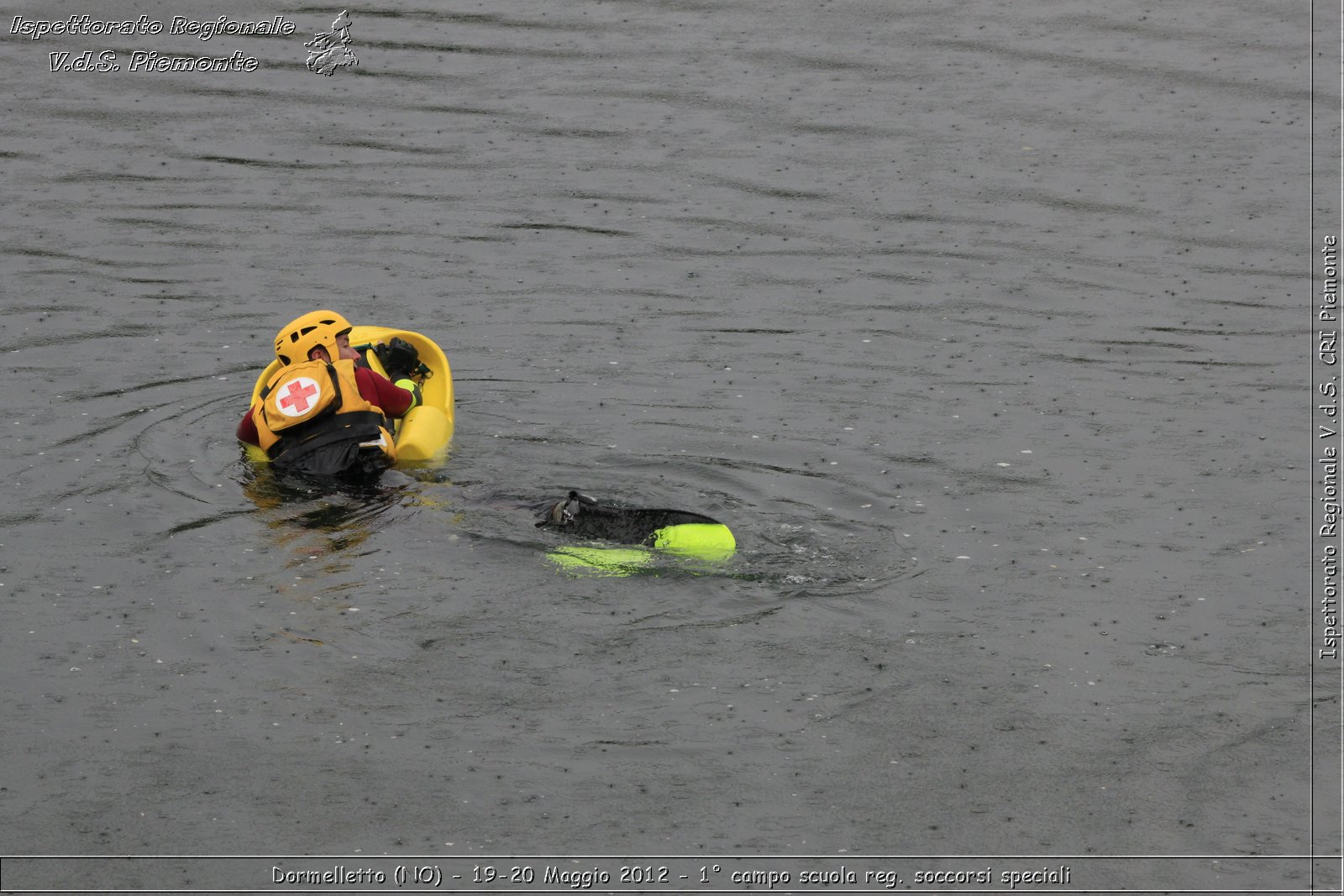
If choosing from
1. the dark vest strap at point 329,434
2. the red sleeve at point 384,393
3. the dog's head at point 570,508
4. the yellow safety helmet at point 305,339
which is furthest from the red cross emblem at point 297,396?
the dog's head at point 570,508

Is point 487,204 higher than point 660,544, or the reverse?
point 487,204

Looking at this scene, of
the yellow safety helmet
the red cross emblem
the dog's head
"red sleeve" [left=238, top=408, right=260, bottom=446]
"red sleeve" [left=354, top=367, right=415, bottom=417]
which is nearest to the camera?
the dog's head

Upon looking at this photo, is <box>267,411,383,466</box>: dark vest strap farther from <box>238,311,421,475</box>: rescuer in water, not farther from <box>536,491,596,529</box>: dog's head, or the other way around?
<box>536,491,596,529</box>: dog's head

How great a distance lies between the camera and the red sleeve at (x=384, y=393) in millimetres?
11438

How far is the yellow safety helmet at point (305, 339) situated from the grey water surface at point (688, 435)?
0.91 m

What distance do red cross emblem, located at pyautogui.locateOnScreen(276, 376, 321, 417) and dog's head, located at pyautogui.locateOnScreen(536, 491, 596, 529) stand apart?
6.06ft

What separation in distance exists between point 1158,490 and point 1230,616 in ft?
5.95

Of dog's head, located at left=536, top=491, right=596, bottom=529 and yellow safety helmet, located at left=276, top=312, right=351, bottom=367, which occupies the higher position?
yellow safety helmet, located at left=276, top=312, right=351, bottom=367

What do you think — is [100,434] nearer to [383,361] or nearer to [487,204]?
[383,361]

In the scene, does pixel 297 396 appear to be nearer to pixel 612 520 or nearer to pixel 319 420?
pixel 319 420

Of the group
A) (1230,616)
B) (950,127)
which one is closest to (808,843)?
(1230,616)

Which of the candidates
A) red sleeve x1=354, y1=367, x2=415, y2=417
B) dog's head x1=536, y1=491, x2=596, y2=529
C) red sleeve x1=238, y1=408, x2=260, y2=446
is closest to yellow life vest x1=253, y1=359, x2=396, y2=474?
red sleeve x1=354, y1=367, x2=415, y2=417

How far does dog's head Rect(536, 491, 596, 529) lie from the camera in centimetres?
1020

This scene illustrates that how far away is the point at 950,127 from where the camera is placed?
1859cm
